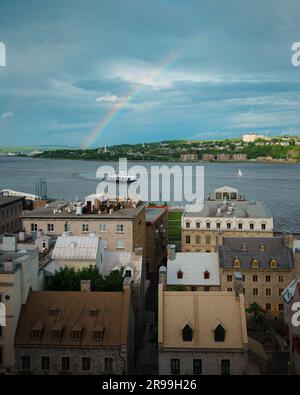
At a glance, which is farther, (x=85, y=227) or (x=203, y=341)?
(x=85, y=227)

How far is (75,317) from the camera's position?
19.0 m

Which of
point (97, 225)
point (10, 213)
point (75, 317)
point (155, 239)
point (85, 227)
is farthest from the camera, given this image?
point (10, 213)

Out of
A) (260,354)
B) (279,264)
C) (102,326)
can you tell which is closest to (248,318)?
(279,264)

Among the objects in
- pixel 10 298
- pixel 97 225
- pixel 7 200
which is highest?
pixel 7 200

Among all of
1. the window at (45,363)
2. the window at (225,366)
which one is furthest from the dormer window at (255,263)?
the window at (45,363)

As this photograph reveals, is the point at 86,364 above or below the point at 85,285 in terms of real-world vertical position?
below

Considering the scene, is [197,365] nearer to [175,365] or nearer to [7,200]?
[175,365]

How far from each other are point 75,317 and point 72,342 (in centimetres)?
97

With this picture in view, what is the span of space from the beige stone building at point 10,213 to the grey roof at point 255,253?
2164 centimetres

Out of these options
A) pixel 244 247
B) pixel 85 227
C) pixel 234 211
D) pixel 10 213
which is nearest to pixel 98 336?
pixel 244 247

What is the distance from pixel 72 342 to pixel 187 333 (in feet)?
12.0

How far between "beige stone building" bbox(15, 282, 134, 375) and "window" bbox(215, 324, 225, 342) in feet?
9.47

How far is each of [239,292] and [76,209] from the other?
1600cm

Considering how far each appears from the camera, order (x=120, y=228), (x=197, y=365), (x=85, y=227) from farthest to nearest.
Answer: (x=85, y=227)
(x=120, y=228)
(x=197, y=365)
